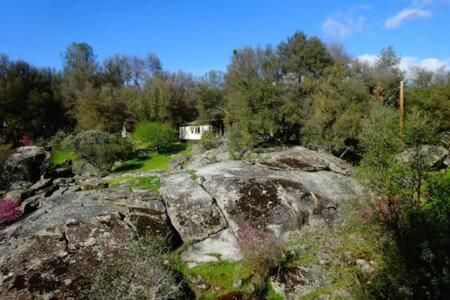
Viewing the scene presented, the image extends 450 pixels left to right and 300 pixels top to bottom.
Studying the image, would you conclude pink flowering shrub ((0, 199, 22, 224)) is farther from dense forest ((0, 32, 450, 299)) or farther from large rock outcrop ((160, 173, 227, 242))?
dense forest ((0, 32, 450, 299))

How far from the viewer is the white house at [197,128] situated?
5029 centimetres

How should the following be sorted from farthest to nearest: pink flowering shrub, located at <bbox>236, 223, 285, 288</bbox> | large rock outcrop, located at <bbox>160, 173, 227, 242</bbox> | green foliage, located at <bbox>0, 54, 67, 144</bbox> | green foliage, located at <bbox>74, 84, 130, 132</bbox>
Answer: green foliage, located at <bbox>0, 54, 67, 144</bbox>
green foliage, located at <bbox>74, 84, 130, 132</bbox>
large rock outcrop, located at <bbox>160, 173, 227, 242</bbox>
pink flowering shrub, located at <bbox>236, 223, 285, 288</bbox>

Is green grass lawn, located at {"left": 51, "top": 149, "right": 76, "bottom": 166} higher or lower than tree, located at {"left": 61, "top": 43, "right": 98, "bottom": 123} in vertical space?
lower

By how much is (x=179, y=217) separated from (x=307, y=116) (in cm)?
1896

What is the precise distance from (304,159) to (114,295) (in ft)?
44.4

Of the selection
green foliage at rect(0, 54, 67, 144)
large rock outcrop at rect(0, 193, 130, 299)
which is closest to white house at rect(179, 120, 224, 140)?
green foliage at rect(0, 54, 67, 144)

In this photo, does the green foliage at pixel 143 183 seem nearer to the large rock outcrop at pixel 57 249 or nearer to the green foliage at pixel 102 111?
the large rock outcrop at pixel 57 249

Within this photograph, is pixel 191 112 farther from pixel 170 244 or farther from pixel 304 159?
pixel 170 244

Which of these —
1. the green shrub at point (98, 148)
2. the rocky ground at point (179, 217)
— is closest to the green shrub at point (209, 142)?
the green shrub at point (98, 148)

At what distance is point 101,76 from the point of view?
2721 inches

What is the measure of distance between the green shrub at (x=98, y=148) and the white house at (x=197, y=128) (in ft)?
58.8

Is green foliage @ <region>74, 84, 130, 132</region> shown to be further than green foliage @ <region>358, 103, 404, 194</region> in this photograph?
Yes

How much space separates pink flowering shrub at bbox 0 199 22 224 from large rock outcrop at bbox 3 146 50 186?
48.7ft

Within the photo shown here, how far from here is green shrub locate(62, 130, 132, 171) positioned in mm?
30562
